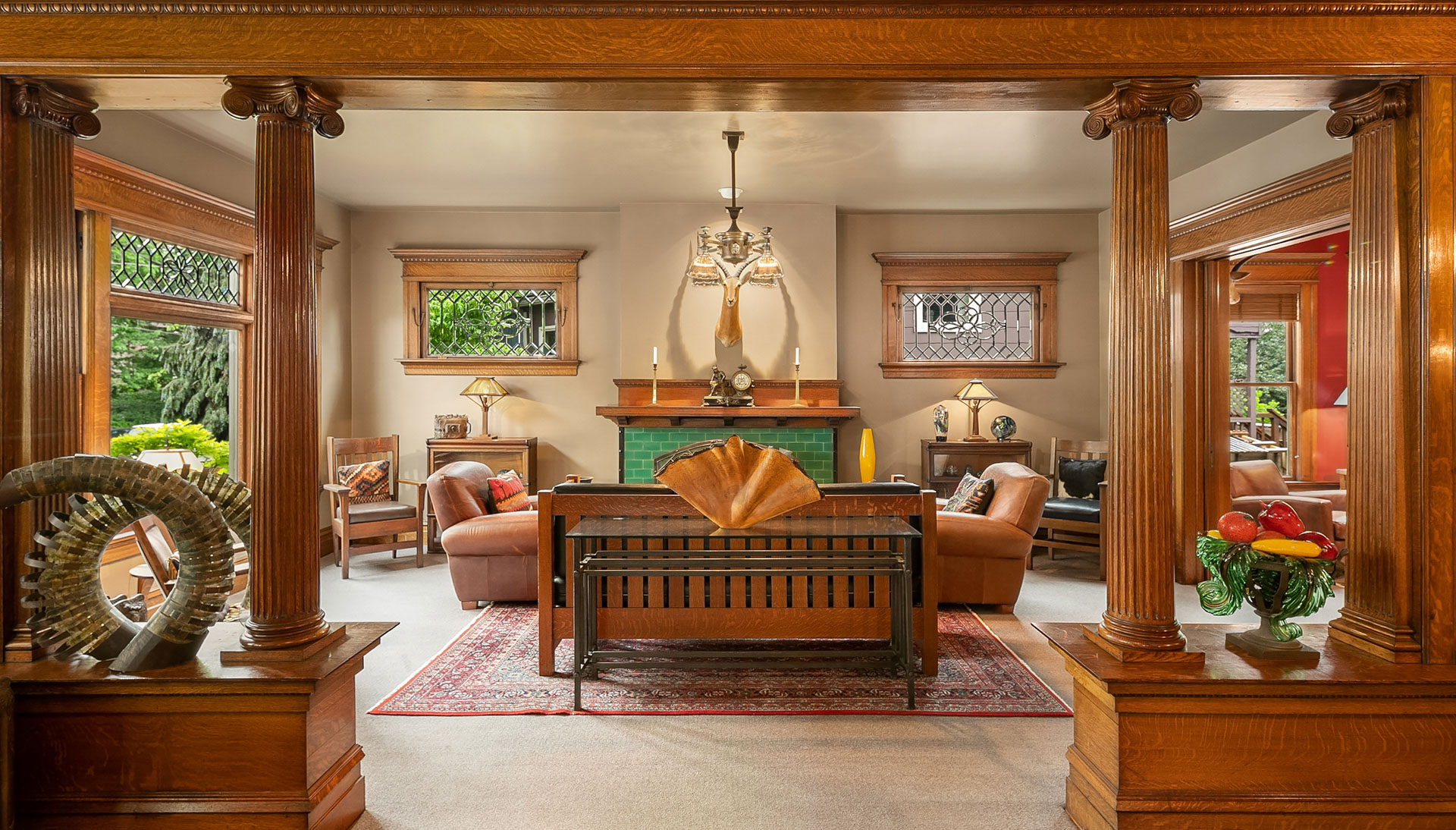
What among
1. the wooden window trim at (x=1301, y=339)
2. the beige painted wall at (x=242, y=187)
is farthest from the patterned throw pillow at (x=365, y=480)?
the wooden window trim at (x=1301, y=339)

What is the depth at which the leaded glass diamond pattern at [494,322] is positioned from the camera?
22.0 ft

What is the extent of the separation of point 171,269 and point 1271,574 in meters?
5.86

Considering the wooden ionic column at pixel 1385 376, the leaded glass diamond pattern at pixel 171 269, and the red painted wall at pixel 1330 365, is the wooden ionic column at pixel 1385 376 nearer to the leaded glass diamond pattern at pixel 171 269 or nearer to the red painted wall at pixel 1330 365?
the red painted wall at pixel 1330 365

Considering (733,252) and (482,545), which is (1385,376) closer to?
(733,252)

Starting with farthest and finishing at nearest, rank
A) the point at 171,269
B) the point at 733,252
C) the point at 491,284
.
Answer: the point at 491,284, the point at 733,252, the point at 171,269

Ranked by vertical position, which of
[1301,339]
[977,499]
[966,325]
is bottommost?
[977,499]

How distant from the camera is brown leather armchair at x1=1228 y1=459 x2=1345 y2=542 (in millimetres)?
5051

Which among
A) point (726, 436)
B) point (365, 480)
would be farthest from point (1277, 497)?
point (365, 480)

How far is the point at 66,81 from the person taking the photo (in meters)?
2.17

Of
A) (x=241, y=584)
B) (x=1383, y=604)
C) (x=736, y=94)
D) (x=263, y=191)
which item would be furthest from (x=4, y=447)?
(x=1383, y=604)

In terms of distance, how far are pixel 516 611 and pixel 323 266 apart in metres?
3.65

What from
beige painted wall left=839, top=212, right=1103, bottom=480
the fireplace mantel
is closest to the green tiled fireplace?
the fireplace mantel

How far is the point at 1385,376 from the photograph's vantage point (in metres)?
2.18

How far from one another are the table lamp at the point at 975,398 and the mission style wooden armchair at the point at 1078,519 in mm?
758
